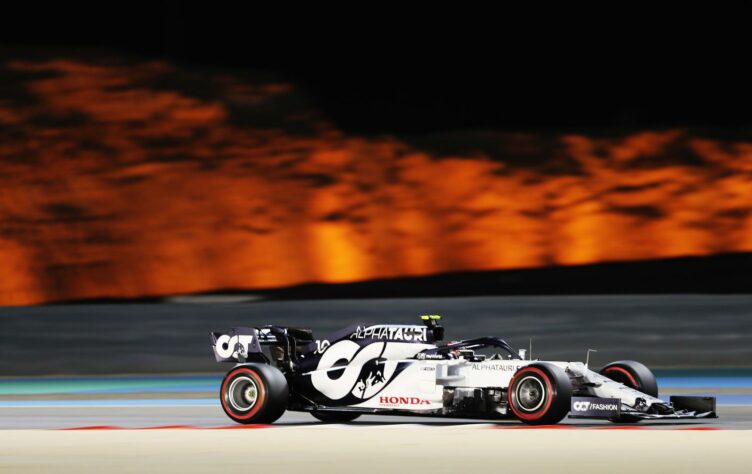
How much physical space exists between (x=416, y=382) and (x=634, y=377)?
6.07 feet

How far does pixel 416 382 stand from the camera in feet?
42.7

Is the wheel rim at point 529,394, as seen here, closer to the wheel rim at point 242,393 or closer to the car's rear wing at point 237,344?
the wheel rim at point 242,393

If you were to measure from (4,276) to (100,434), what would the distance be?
1202 centimetres

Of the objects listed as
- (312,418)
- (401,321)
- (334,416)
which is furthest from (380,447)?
(401,321)

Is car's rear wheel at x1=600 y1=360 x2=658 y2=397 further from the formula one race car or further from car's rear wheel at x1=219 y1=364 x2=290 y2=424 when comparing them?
car's rear wheel at x1=219 y1=364 x2=290 y2=424

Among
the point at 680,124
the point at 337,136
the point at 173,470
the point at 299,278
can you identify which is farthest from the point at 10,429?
the point at 680,124

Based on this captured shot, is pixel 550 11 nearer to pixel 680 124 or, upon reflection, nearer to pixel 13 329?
pixel 680 124

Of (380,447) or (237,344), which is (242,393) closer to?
(237,344)

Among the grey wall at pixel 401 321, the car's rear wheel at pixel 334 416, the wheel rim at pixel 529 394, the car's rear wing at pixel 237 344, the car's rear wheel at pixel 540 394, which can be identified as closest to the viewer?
the car's rear wheel at pixel 540 394

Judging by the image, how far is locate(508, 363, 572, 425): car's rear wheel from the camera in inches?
477

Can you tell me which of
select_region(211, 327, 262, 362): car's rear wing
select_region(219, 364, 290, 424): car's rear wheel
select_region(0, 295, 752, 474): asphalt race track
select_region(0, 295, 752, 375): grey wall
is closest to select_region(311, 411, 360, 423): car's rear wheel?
select_region(0, 295, 752, 474): asphalt race track

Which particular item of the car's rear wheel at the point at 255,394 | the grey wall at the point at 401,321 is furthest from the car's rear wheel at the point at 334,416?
the grey wall at the point at 401,321

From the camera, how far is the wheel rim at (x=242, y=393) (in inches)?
526

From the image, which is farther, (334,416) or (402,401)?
(334,416)
